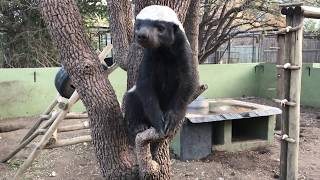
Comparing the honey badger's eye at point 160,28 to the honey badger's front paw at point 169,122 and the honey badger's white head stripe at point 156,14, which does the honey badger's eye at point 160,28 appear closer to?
the honey badger's white head stripe at point 156,14

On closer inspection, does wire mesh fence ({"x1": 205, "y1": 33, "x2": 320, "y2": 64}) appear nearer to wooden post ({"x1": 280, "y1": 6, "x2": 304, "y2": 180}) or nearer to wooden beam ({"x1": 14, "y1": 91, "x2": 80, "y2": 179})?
wooden post ({"x1": 280, "y1": 6, "x2": 304, "y2": 180})

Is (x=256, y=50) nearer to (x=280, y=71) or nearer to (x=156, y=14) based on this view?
(x=280, y=71)

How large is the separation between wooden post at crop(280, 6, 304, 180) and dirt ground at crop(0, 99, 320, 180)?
1.45ft

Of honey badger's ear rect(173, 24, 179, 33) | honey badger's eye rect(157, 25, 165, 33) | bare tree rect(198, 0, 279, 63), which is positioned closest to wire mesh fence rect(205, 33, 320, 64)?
bare tree rect(198, 0, 279, 63)

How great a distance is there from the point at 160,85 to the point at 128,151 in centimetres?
48

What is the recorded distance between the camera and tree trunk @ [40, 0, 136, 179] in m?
2.35

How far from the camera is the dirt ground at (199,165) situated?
4340 mm

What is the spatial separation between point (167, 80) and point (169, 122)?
244mm

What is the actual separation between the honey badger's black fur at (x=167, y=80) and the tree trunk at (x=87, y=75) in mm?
186

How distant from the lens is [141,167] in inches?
85.0

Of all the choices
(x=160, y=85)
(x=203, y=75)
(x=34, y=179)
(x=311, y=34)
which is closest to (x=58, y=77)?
(x=34, y=179)

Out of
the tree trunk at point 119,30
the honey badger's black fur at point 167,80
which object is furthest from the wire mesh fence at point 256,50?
the honey badger's black fur at point 167,80

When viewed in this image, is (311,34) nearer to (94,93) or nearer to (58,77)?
(58,77)

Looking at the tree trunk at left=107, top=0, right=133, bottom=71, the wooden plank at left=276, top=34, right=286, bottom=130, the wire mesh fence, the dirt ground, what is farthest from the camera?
the wire mesh fence
